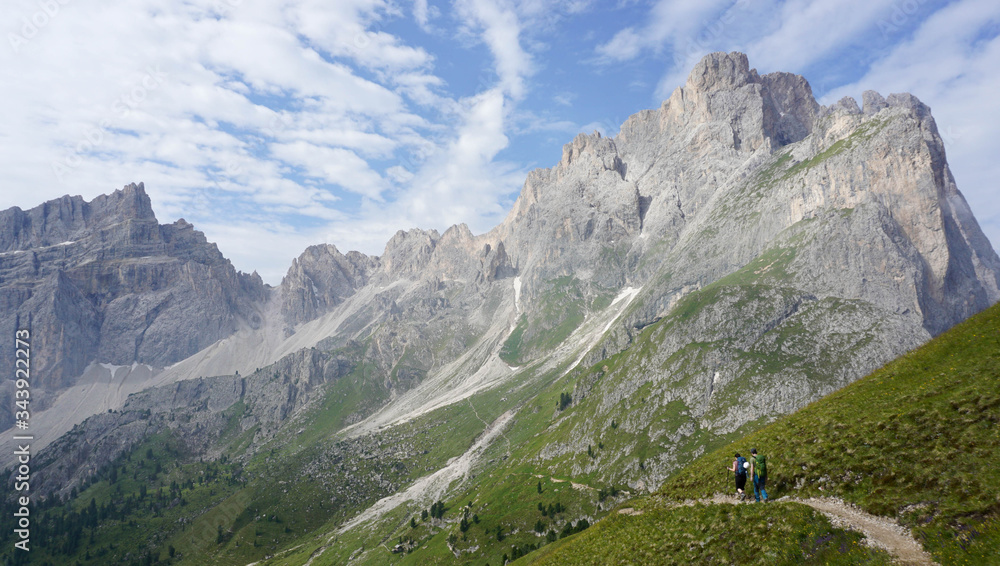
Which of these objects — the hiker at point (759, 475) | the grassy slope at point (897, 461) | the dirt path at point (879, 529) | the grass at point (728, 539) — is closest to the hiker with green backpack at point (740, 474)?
the hiker at point (759, 475)

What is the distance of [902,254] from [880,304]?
107 feet

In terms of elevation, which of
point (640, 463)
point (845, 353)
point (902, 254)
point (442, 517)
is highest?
point (902, 254)

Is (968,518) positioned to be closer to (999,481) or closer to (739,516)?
(999,481)

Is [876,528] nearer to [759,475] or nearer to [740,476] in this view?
[759,475]

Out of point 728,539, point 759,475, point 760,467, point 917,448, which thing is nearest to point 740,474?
point 759,475

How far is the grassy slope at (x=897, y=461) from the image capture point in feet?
72.5

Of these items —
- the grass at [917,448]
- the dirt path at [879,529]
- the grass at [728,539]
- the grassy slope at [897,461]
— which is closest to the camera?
the dirt path at [879,529]

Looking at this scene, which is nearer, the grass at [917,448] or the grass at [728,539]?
the grass at [917,448]

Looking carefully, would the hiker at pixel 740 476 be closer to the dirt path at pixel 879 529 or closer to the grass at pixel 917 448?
the grass at pixel 917 448

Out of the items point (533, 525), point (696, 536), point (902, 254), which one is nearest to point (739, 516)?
point (696, 536)

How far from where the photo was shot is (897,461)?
87.2 feet

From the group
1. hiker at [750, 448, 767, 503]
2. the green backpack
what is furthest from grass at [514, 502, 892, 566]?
the green backpack

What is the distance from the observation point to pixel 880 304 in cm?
18100

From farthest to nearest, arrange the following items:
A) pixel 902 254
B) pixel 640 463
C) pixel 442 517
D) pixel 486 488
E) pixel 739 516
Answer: pixel 902 254 < pixel 486 488 < pixel 442 517 < pixel 640 463 < pixel 739 516
